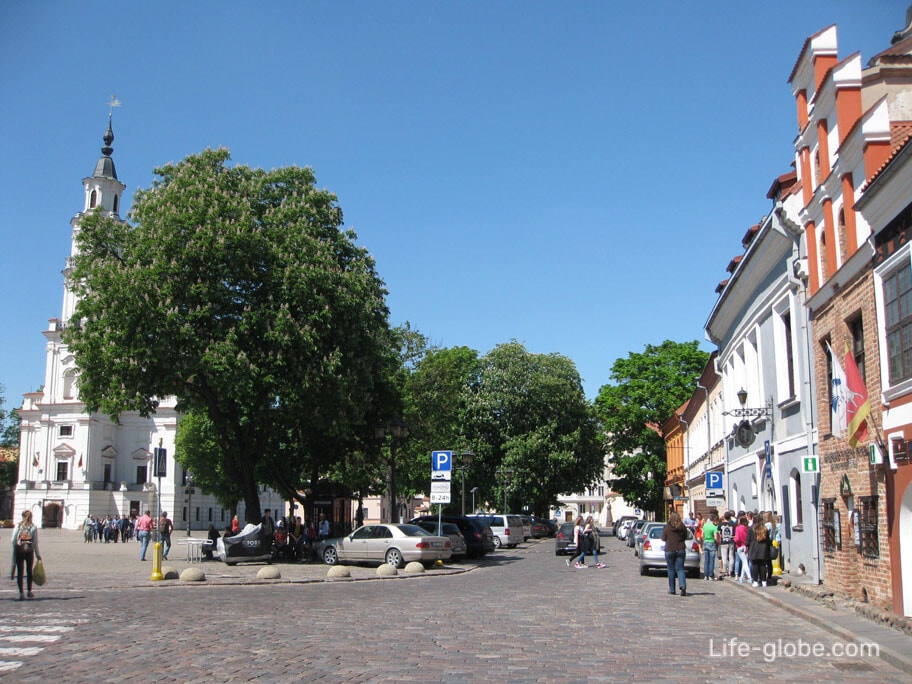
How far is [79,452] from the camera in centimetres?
8188

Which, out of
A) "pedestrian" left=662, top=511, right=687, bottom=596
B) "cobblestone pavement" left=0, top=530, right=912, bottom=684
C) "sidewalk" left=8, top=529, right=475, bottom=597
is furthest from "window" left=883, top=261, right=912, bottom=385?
"sidewalk" left=8, top=529, right=475, bottom=597

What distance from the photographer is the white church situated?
264 ft

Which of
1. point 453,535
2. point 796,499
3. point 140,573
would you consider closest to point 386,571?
point 140,573

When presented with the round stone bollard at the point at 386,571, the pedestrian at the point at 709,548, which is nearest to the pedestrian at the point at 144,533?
the round stone bollard at the point at 386,571

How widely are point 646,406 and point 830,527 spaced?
46.6 meters

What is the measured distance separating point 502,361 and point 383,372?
3083 cm

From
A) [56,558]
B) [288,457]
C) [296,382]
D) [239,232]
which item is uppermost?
[239,232]

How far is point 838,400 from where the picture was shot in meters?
16.4

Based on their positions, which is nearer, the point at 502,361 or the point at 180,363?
the point at 180,363

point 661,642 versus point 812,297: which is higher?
point 812,297

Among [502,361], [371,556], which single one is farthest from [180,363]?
[502,361]

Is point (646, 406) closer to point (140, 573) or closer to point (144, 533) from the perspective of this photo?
point (144, 533)

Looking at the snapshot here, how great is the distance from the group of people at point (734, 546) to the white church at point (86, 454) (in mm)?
62231

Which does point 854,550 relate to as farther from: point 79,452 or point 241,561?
point 79,452
